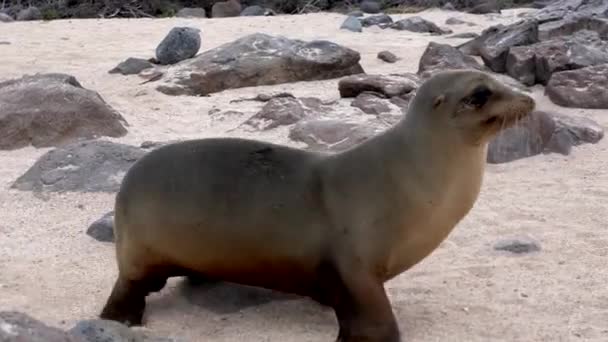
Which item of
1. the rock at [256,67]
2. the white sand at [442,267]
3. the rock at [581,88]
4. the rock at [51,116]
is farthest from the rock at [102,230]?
the rock at [581,88]

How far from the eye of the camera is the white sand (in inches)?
153

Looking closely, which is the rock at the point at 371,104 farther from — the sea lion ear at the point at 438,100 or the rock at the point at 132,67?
the sea lion ear at the point at 438,100

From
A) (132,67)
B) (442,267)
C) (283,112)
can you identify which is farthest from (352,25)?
(442,267)

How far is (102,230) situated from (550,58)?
13.7ft

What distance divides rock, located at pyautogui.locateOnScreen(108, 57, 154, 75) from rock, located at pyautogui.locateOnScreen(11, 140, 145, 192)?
10.0 ft

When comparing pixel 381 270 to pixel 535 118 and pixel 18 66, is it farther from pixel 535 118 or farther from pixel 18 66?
pixel 18 66

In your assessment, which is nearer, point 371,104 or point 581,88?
point 371,104

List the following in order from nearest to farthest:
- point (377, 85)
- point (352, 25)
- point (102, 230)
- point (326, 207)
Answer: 1. point (326, 207)
2. point (102, 230)
3. point (377, 85)
4. point (352, 25)

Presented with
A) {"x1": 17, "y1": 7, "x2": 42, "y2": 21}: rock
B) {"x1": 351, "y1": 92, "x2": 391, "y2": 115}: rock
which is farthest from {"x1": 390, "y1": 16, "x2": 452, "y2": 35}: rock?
{"x1": 17, "y1": 7, "x2": 42, "y2": 21}: rock

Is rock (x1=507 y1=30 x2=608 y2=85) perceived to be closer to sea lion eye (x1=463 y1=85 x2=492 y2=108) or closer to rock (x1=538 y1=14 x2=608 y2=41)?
rock (x1=538 y1=14 x2=608 y2=41)

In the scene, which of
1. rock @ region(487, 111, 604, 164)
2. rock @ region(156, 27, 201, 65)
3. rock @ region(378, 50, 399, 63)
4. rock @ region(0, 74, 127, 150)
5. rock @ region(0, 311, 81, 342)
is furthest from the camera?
rock @ region(378, 50, 399, 63)

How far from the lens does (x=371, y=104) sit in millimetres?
6988

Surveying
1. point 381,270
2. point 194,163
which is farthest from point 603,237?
point 194,163

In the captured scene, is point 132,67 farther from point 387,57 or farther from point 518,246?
point 518,246
